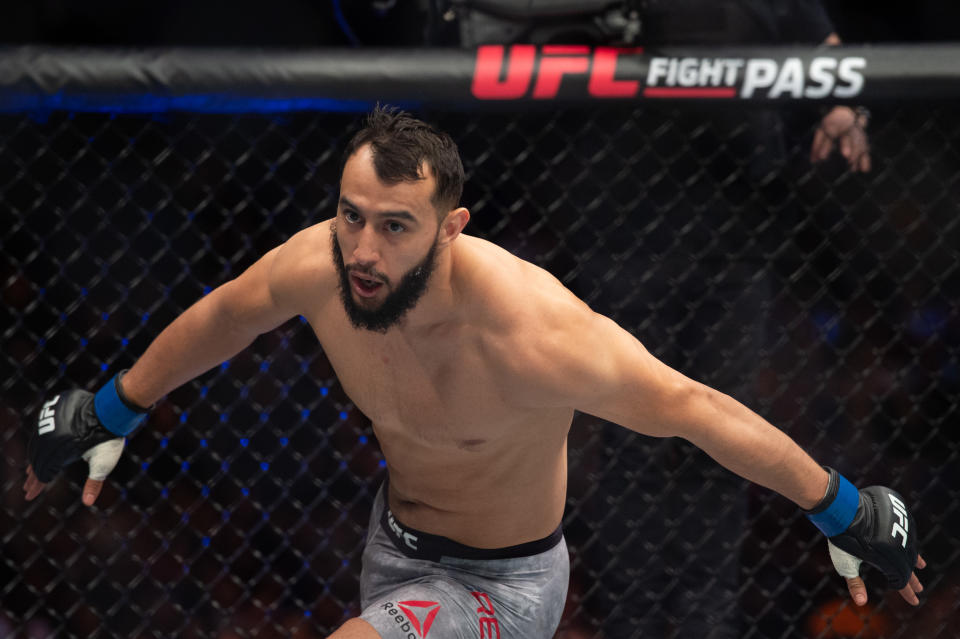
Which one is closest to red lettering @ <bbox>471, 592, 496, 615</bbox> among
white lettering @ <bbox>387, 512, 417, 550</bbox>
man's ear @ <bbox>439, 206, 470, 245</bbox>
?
white lettering @ <bbox>387, 512, 417, 550</bbox>

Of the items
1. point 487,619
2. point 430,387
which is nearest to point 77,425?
point 430,387

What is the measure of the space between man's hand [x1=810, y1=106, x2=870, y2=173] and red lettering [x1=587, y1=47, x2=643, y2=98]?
1.62 feet

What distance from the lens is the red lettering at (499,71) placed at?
178cm

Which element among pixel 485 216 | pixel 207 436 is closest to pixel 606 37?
pixel 485 216

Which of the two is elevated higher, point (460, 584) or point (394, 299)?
point (394, 299)

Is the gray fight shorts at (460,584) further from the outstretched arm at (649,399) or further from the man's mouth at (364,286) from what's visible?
the man's mouth at (364,286)

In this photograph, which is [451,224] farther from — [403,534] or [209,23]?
[209,23]

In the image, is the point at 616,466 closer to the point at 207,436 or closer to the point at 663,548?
the point at 663,548

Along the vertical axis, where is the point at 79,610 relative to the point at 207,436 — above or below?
below

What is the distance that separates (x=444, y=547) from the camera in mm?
1615

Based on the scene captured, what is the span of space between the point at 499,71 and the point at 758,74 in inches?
18.7

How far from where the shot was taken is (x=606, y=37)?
1.84m

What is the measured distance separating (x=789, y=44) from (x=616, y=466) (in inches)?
36.0

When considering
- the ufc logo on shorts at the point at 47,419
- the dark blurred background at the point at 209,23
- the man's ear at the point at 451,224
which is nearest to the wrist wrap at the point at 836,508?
the man's ear at the point at 451,224
